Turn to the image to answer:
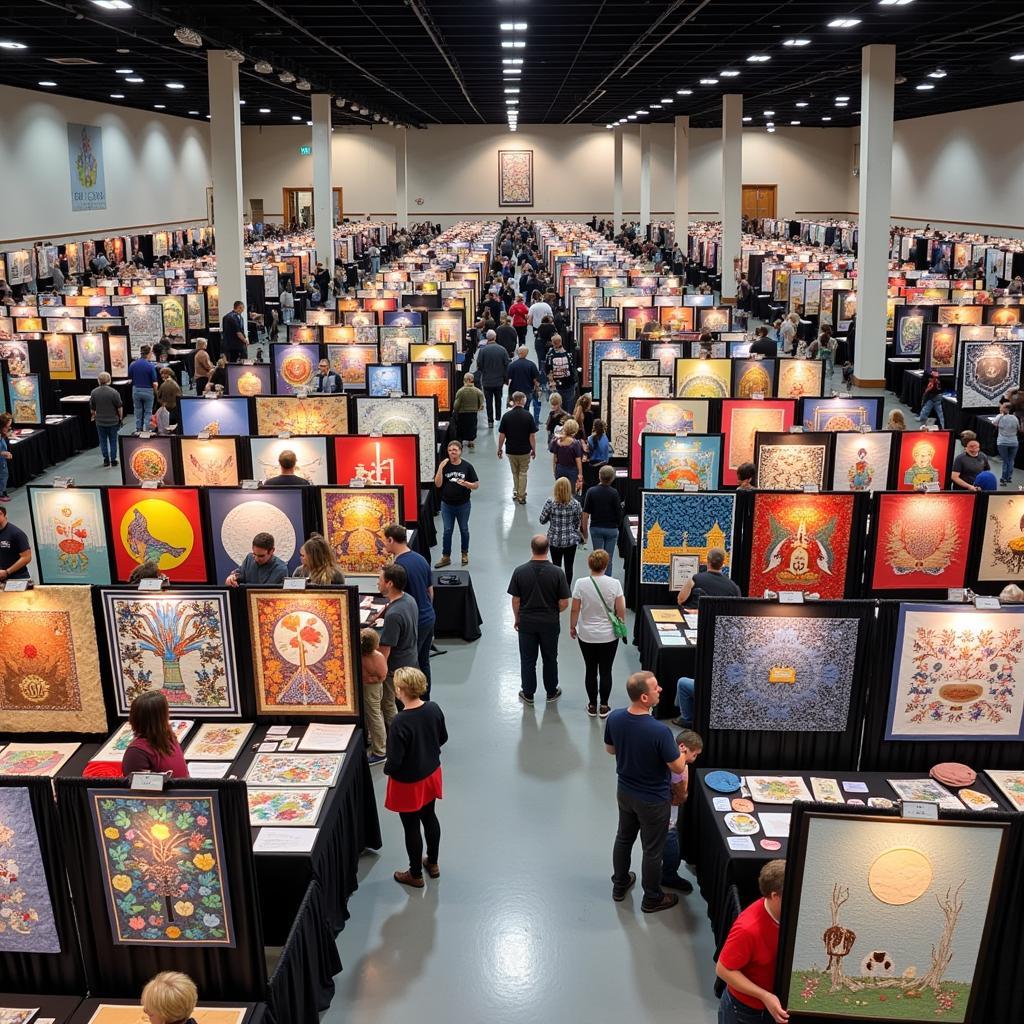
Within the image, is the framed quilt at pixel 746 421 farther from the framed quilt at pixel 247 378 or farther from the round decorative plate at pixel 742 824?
the framed quilt at pixel 247 378

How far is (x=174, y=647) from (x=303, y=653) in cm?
76

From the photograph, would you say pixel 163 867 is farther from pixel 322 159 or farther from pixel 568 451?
pixel 322 159

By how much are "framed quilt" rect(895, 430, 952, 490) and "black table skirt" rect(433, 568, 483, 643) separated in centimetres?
437

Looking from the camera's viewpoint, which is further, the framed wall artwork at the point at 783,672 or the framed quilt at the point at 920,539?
the framed quilt at the point at 920,539

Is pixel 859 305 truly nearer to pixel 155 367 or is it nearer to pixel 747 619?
pixel 155 367

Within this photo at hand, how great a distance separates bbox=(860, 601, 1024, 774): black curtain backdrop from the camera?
22.0ft

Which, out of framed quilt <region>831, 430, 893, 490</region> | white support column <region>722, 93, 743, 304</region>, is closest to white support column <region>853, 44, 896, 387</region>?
white support column <region>722, 93, 743, 304</region>

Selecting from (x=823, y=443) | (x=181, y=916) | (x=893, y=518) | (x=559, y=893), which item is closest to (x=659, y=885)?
(x=559, y=893)

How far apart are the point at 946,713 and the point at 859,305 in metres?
17.5

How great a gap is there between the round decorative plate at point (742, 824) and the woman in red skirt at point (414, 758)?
1694 mm

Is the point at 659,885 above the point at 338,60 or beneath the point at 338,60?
beneath

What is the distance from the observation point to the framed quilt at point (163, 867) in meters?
5.00

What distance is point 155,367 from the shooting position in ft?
61.3

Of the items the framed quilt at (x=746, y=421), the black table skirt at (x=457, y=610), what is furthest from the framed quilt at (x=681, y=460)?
the black table skirt at (x=457, y=610)
